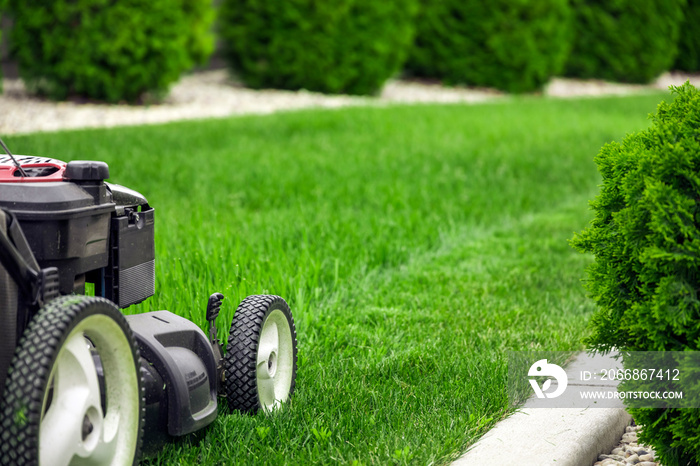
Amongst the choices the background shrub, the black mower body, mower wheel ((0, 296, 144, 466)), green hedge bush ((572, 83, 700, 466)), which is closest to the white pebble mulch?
green hedge bush ((572, 83, 700, 466))

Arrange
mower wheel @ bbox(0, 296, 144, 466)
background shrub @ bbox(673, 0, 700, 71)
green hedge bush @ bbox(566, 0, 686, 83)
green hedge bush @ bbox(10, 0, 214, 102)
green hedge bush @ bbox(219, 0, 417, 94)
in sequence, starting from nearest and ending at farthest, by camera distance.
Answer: mower wheel @ bbox(0, 296, 144, 466)
green hedge bush @ bbox(10, 0, 214, 102)
green hedge bush @ bbox(219, 0, 417, 94)
green hedge bush @ bbox(566, 0, 686, 83)
background shrub @ bbox(673, 0, 700, 71)

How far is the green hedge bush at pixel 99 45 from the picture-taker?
9.98 meters

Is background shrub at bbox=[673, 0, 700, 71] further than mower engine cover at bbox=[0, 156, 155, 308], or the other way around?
background shrub at bbox=[673, 0, 700, 71]

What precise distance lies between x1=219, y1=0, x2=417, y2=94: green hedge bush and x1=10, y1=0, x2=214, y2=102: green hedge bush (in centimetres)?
207

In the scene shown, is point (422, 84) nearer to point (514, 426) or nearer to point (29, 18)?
point (29, 18)

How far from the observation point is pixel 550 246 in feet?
17.5

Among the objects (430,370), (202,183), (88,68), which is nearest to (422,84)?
(88,68)

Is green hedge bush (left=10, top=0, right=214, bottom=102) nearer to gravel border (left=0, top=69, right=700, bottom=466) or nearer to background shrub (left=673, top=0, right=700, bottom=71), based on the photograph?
gravel border (left=0, top=69, right=700, bottom=466)

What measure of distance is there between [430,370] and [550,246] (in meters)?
2.55

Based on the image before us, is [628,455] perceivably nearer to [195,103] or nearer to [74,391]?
[74,391]

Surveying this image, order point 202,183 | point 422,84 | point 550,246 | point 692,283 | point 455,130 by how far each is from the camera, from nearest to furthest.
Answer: point 692,283 → point 550,246 → point 202,183 → point 455,130 → point 422,84

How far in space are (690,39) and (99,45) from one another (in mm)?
17837

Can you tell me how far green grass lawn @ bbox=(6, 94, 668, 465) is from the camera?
2561 millimetres

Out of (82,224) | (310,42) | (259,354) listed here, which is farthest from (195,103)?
(82,224)
